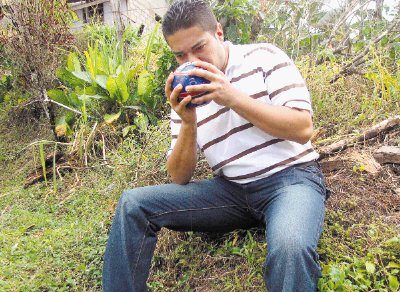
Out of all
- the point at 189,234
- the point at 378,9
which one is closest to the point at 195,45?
the point at 189,234

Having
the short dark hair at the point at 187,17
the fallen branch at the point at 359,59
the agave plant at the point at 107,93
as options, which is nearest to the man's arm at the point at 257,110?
the short dark hair at the point at 187,17

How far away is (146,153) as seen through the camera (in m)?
3.31

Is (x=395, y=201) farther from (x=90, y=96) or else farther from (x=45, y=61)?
(x=45, y=61)

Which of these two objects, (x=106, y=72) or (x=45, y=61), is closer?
(x=45, y=61)

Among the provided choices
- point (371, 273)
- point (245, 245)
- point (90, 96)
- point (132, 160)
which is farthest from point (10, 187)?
point (371, 273)

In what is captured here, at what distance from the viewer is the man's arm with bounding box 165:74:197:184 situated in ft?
5.63

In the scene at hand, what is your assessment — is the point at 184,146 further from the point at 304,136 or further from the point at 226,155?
the point at 304,136

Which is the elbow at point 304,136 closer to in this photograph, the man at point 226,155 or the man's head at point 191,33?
the man at point 226,155

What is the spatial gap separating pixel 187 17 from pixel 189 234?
1.21 m

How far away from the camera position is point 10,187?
13.3 ft

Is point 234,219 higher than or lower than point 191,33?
lower

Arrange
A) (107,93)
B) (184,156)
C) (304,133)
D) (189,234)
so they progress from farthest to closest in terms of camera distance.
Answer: (107,93), (189,234), (184,156), (304,133)

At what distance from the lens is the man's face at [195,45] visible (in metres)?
1.83

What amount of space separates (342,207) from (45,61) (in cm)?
342
